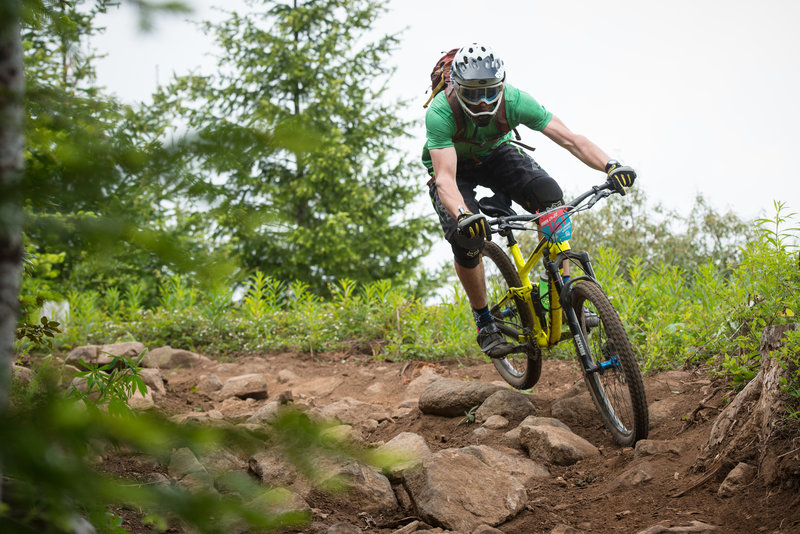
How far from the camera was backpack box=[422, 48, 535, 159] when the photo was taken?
14.3 feet

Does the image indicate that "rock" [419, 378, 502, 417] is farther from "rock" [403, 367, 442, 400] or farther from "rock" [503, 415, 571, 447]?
"rock" [403, 367, 442, 400]

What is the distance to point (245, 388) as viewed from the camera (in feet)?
18.2

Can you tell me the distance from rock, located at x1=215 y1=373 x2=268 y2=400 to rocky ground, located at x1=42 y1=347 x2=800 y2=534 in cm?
7

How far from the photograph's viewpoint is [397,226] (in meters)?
14.2

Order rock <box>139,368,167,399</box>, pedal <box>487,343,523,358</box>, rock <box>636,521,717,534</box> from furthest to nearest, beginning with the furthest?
rock <box>139,368,167,399</box> → pedal <box>487,343,523,358</box> → rock <box>636,521,717,534</box>

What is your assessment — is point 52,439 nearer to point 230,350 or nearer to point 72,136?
point 72,136

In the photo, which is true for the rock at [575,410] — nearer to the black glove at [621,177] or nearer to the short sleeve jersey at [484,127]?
the black glove at [621,177]

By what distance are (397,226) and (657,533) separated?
11943mm

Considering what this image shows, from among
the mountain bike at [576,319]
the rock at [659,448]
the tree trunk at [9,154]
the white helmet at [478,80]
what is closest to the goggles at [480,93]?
the white helmet at [478,80]

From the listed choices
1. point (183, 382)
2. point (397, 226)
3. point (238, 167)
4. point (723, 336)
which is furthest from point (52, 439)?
point (397, 226)

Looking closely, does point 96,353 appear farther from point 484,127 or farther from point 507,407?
point 484,127

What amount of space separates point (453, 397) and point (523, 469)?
1.05 meters

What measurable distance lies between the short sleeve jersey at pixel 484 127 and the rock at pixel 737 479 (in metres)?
2.45

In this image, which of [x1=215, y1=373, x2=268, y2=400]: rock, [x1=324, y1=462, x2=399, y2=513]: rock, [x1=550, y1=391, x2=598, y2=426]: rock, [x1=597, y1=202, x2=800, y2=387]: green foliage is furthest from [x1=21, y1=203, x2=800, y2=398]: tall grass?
[x1=324, y1=462, x2=399, y2=513]: rock
